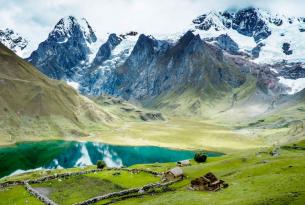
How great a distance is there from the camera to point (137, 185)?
88.3 m

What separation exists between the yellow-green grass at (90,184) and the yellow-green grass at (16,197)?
10.4 ft

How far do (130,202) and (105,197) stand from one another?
7686mm

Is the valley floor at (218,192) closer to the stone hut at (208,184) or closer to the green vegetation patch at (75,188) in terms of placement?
the green vegetation patch at (75,188)

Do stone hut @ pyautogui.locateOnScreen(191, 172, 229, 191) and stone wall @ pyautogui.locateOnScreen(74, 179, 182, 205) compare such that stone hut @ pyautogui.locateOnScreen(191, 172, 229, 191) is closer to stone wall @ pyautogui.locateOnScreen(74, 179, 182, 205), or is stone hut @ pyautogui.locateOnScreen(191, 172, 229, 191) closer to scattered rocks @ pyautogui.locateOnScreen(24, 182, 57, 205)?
stone wall @ pyautogui.locateOnScreen(74, 179, 182, 205)

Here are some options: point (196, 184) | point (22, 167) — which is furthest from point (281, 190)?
point (22, 167)

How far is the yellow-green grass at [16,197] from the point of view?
77.6 metres

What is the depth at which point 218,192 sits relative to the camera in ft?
222

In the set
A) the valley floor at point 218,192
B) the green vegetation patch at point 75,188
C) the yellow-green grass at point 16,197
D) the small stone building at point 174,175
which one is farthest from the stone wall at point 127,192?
the yellow-green grass at point 16,197

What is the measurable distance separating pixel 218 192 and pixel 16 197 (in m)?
38.9

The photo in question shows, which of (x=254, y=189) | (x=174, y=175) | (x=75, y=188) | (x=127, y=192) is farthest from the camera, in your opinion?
(x=174, y=175)

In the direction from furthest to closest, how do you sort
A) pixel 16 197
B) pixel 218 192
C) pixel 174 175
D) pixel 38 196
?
pixel 174 175 < pixel 16 197 < pixel 38 196 < pixel 218 192

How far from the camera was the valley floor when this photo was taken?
58.8m

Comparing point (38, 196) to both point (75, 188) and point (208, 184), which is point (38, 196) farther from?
point (208, 184)

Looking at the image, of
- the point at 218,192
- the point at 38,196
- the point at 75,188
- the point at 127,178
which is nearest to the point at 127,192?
the point at 75,188
